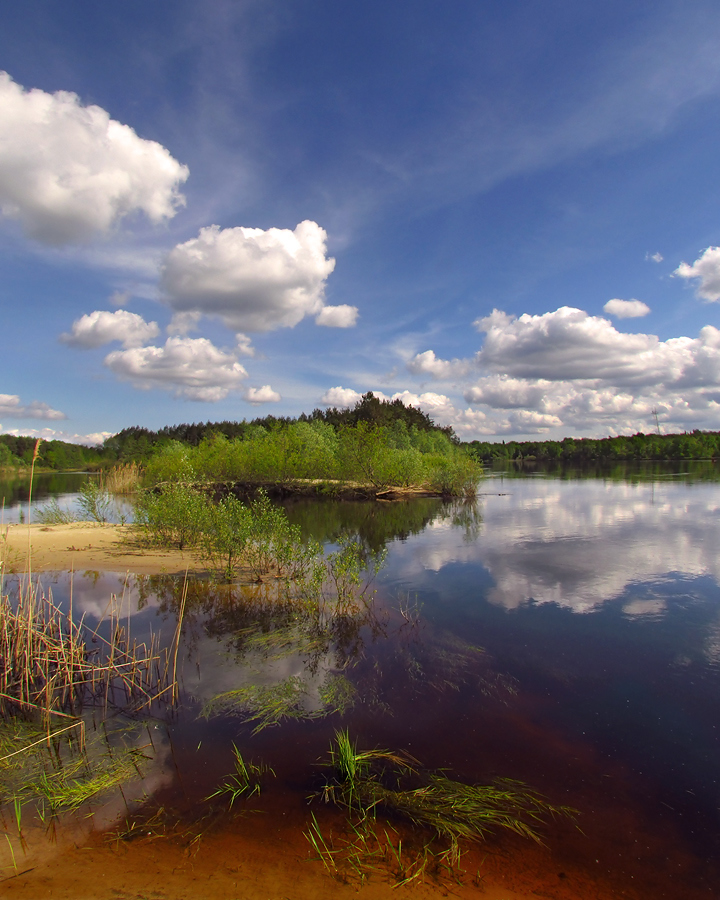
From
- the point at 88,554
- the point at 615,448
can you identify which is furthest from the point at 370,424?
the point at 615,448

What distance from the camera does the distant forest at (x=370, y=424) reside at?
8838cm

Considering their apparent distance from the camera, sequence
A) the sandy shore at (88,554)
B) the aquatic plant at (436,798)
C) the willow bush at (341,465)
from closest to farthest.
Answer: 1. the aquatic plant at (436,798)
2. the sandy shore at (88,554)
3. the willow bush at (341,465)

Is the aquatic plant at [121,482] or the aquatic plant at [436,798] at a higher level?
the aquatic plant at [121,482]

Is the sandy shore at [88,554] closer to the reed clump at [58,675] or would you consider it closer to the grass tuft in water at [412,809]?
the reed clump at [58,675]

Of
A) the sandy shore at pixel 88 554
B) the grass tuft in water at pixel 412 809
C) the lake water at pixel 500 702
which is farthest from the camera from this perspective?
the sandy shore at pixel 88 554

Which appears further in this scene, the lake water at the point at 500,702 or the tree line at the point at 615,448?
the tree line at the point at 615,448

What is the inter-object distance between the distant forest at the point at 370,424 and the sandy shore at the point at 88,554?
4920cm

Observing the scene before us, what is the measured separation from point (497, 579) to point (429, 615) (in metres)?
4.13

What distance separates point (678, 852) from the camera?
5012mm

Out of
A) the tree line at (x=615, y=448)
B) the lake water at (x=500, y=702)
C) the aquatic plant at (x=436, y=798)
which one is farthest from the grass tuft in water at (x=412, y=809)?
the tree line at (x=615, y=448)

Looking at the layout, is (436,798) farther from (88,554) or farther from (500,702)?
(88,554)

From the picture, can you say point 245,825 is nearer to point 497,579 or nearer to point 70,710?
point 70,710

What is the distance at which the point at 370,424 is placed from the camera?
2803 inches

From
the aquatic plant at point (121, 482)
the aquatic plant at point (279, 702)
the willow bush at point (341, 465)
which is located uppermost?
the willow bush at point (341, 465)
